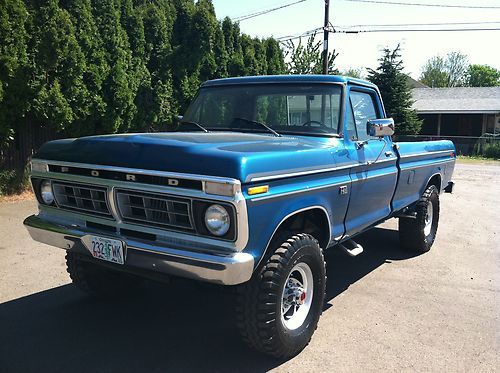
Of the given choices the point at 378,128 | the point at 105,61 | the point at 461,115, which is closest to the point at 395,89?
the point at 461,115

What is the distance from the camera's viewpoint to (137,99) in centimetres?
1180

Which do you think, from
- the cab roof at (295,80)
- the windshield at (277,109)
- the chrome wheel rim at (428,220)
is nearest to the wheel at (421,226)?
the chrome wheel rim at (428,220)

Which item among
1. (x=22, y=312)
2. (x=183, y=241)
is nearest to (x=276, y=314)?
(x=183, y=241)

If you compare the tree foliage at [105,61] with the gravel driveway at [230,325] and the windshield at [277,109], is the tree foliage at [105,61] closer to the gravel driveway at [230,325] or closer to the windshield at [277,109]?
the gravel driveway at [230,325]

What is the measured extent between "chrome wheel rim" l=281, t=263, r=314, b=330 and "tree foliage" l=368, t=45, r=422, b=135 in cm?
2450

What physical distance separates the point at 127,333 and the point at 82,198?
1.19 metres

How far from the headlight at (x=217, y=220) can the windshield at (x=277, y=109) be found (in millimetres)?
1674

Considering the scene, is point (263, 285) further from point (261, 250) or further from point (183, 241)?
point (183, 241)

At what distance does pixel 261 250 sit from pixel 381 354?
1362mm

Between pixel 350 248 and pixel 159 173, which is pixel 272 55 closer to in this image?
pixel 350 248

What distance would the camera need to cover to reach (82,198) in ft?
11.7

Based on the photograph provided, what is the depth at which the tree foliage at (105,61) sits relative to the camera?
859 centimetres

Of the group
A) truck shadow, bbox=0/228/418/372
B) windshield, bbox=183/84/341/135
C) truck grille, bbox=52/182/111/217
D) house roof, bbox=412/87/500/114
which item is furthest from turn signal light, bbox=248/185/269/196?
house roof, bbox=412/87/500/114

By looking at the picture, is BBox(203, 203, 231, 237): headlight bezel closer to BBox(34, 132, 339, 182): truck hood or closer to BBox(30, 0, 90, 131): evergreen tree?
BBox(34, 132, 339, 182): truck hood
